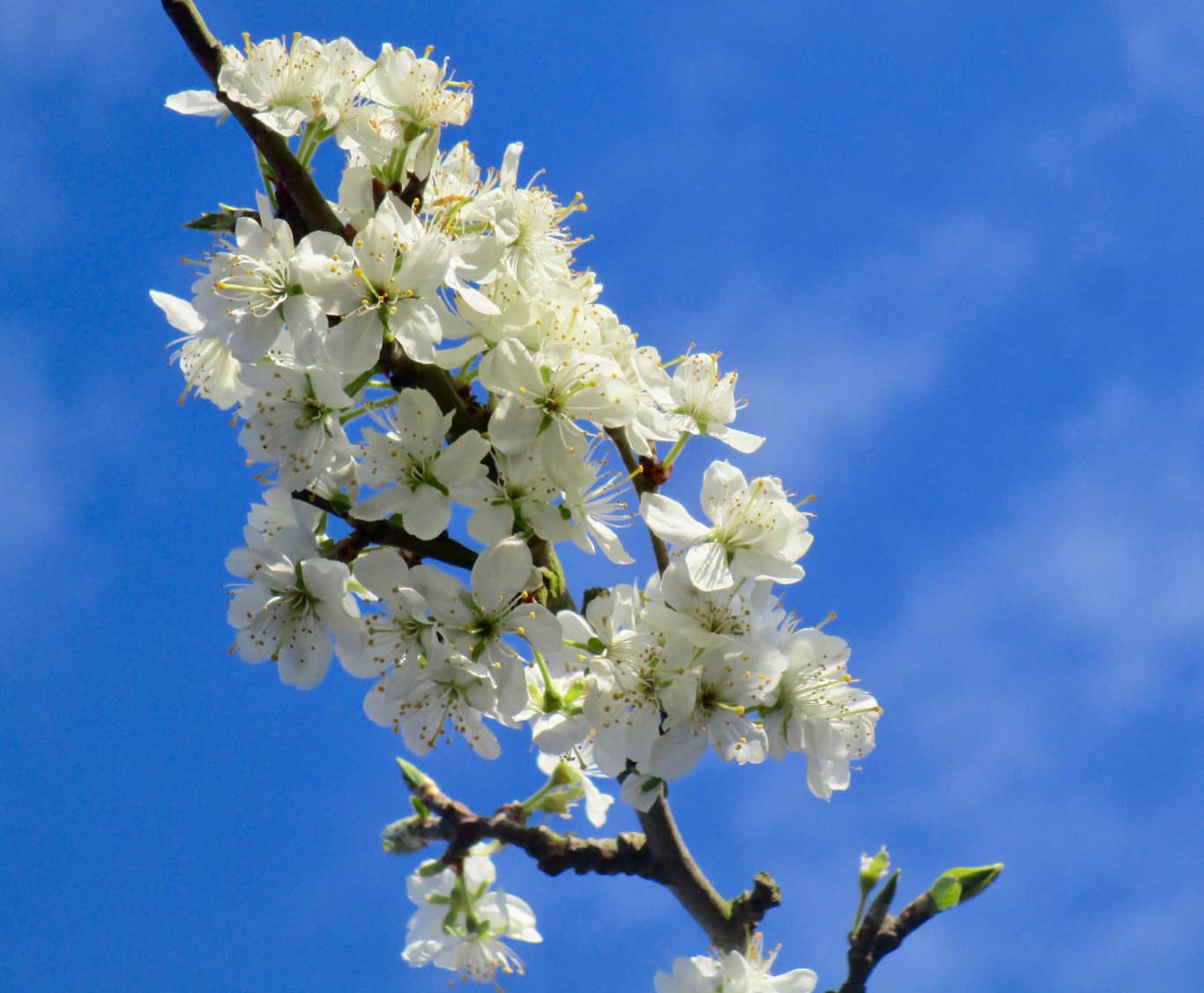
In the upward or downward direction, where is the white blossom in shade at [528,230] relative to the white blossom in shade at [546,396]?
upward

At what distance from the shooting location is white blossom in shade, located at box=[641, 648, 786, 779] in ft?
7.80

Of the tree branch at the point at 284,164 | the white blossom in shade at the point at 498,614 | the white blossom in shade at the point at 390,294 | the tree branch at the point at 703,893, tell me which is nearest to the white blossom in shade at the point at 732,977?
the tree branch at the point at 703,893

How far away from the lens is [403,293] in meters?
2.34

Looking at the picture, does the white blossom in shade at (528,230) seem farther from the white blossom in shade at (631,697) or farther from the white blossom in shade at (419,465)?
the white blossom in shade at (631,697)

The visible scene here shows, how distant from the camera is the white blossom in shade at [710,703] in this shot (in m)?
2.38

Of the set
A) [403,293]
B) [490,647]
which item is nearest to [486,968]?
[490,647]

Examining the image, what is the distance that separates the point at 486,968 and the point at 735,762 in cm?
176

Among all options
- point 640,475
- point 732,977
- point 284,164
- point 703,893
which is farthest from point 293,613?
point 732,977

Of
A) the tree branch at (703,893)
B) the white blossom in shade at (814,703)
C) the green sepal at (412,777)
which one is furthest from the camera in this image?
the green sepal at (412,777)

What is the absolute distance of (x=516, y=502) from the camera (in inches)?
93.4

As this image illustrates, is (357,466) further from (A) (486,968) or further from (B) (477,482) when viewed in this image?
(A) (486,968)

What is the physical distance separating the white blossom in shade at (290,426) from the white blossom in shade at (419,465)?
4.0 inches

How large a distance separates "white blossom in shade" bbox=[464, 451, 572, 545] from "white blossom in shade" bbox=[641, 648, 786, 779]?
421 millimetres

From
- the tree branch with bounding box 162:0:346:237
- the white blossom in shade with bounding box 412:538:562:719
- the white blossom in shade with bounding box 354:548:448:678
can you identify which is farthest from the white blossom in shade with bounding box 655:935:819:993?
the tree branch with bounding box 162:0:346:237
